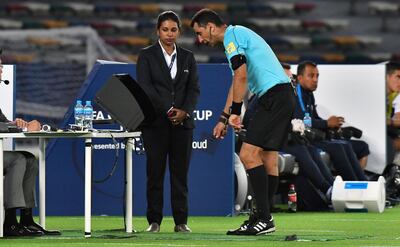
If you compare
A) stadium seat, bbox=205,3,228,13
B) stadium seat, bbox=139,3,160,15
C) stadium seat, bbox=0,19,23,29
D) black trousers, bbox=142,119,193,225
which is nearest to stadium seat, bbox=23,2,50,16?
stadium seat, bbox=0,19,23,29

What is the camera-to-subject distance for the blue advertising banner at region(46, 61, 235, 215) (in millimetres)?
11211

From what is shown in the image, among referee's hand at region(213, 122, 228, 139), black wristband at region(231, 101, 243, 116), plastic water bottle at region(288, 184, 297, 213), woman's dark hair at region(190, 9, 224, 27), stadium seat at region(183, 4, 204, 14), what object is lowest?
plastic water bottle at region(288, 184, 297, 213)

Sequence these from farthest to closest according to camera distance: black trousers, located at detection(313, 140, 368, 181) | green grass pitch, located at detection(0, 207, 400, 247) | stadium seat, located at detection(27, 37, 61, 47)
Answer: stadium seat, located at detection(27, 37, 61, 47), black trousers, located at detection(313, 140, 368, 181), green grass pitch, located at detection(0, 207, 400, 247)

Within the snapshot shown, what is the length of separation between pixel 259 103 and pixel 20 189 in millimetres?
1779

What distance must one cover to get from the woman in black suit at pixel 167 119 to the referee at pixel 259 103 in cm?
80

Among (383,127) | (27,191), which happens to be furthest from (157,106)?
(383,127)

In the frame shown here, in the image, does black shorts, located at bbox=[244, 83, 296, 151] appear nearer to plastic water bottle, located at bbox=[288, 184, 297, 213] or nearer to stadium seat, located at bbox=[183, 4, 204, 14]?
plastic water bottle, located at bbox=[288, 184, 297, 213]

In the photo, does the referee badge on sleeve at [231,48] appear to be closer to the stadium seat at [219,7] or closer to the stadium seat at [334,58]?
the stadium seat at [334,58]

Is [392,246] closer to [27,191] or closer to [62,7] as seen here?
[27,191]

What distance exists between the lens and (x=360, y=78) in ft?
46.2

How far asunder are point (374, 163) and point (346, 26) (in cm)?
1602

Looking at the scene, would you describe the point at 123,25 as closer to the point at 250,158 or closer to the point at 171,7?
the point at 171,7

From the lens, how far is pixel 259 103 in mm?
8680

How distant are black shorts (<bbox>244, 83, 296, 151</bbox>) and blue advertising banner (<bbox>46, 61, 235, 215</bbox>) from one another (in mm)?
2539
